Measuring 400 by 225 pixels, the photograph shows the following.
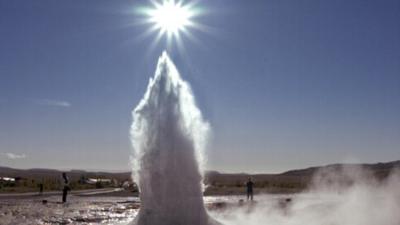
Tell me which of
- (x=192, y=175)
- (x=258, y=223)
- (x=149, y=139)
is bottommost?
(x=258, y=223)

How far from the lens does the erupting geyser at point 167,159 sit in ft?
60.8

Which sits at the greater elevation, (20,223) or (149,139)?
(149,139)

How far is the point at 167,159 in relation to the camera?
18.8 metres

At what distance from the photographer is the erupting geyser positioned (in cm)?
1855

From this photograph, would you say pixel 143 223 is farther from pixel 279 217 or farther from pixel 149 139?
pixel 279 217

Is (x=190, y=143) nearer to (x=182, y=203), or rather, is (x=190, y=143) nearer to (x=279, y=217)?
(x=182, y=203)

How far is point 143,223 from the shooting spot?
61.3 feet

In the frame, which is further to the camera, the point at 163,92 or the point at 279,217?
the point at 279,217

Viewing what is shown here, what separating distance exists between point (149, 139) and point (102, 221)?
567 cm

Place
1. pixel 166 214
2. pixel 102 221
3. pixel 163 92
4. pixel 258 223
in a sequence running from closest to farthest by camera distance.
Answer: pixel 166 214 → pixel 163 92 → pixel 258 223 → pixel 102 221

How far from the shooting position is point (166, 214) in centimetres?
1847

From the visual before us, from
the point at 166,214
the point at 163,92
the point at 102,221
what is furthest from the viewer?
the point at 102,221

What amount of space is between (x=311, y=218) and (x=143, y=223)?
862 centimetres

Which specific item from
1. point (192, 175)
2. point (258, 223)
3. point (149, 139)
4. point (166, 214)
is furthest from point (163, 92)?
point (258, 223)
